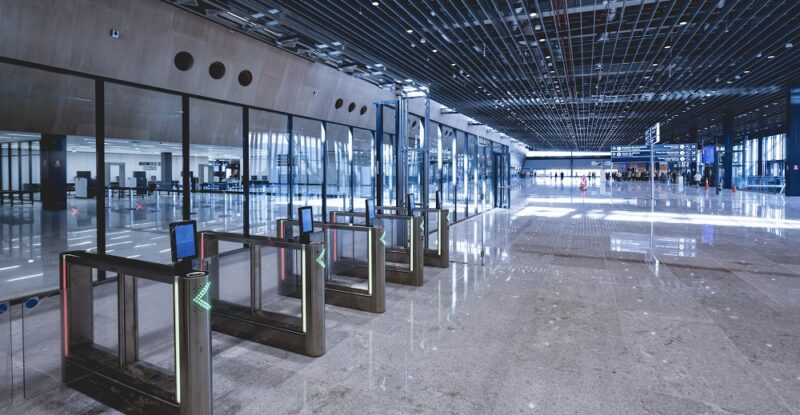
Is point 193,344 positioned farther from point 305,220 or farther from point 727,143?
point 727,143

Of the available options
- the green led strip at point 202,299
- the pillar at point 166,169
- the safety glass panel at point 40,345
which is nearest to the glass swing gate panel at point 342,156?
the safety glass panel at point 40,345

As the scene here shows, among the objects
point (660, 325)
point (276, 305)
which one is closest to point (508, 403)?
point (660, 325)

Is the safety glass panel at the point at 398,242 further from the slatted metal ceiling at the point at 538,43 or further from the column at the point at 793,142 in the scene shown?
the column at the point at 793,142

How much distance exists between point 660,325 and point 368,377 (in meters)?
2.94

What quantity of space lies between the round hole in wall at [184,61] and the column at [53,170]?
1282cm

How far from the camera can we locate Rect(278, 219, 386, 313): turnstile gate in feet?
15.7

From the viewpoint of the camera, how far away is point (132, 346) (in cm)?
335

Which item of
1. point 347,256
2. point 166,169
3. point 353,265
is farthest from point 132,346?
point 166,169

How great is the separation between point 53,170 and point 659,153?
93.4 ft

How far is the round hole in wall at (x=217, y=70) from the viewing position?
7168 mm

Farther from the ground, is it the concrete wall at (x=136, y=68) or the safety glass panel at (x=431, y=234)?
the concrete wall at (x=136, y=68)

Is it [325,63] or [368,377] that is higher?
[325,63]

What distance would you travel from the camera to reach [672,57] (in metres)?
10.6

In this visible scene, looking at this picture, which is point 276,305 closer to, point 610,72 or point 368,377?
point 368,377
